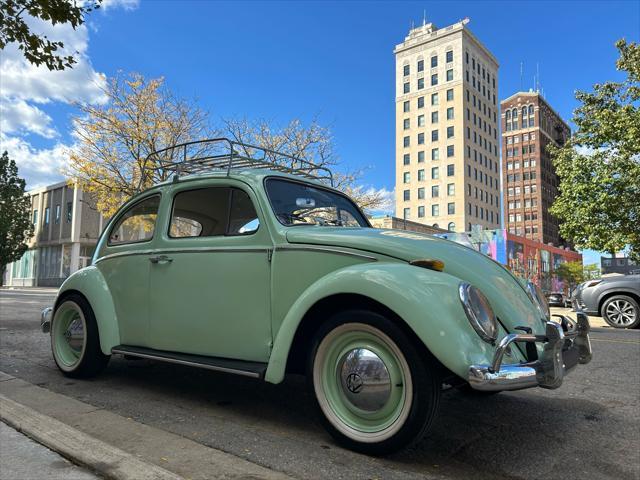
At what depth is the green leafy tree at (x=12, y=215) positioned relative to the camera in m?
45.2

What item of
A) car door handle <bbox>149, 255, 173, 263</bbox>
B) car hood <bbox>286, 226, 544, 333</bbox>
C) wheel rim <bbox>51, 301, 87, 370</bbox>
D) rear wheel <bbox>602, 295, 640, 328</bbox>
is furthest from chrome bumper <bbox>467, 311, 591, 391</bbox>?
rear wheel <bbox>602, 295, 640, 328</bbox>

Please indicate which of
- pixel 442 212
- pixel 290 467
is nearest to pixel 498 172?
pixel 442 212

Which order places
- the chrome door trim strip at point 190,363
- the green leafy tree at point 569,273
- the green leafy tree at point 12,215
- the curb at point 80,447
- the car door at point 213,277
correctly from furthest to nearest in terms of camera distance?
the green leafy tree at point 569,273
the green leafy tree at point 12,215
the car door at point 213,277
the chrome door trim strip at point 190,363
the curb at point 80,447

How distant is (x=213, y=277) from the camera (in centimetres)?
358

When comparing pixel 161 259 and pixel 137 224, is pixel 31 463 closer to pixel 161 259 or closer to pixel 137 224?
pixel 161 259

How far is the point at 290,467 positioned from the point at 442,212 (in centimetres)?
7649

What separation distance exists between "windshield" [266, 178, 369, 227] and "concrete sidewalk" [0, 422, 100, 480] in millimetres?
1966

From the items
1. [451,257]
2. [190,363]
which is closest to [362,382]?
[451,257]

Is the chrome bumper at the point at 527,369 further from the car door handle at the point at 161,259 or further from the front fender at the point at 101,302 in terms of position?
the front fender at the point at 101,302

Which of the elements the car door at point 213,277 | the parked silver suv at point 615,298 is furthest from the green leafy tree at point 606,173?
the car door at point 213,277

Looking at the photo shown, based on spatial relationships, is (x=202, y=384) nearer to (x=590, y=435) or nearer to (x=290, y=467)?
(x=290, y=467)

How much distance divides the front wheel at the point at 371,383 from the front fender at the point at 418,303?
0.47 ft

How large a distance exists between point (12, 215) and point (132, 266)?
164 feet

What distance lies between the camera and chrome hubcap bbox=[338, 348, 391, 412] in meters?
2.69
